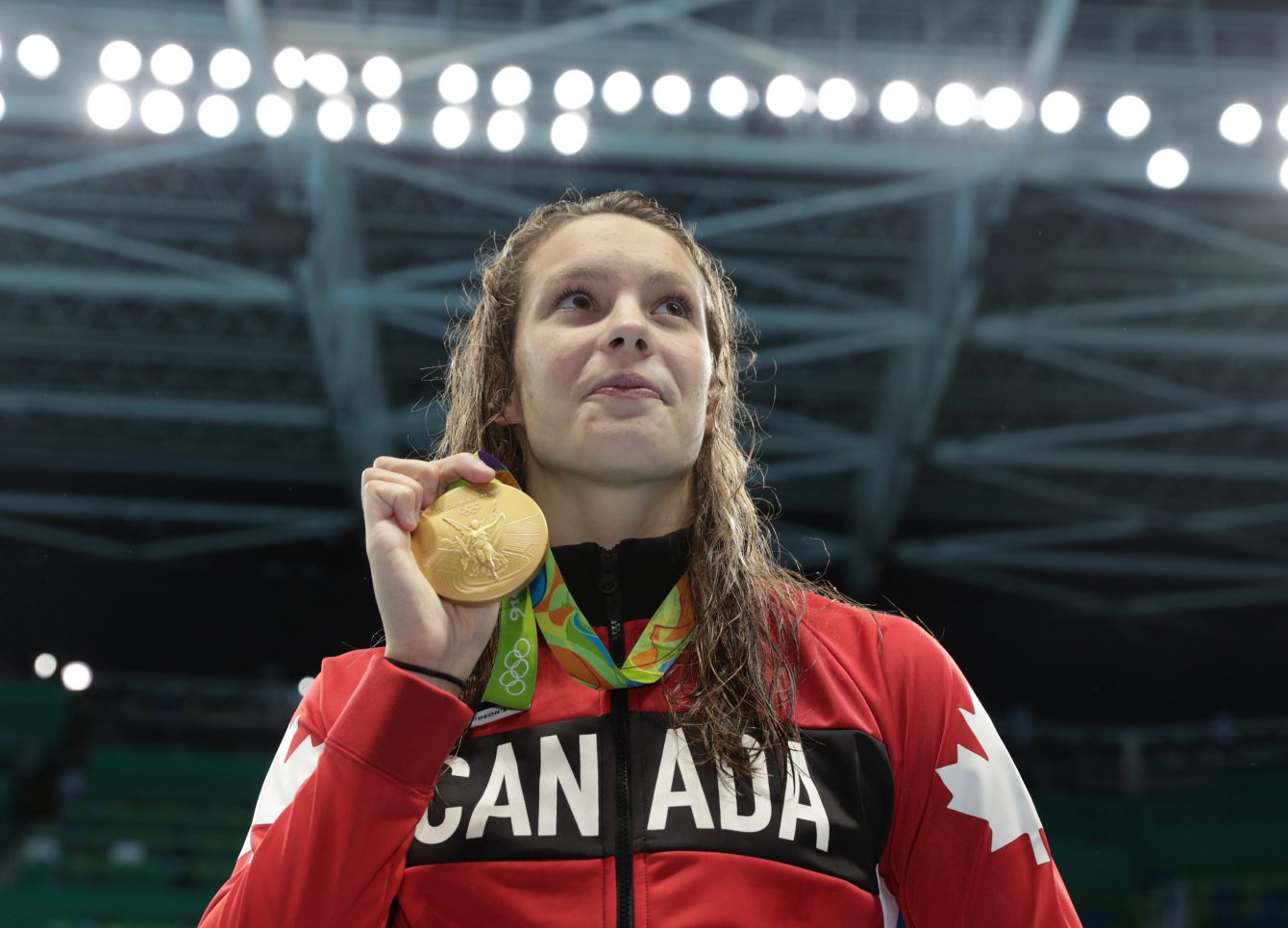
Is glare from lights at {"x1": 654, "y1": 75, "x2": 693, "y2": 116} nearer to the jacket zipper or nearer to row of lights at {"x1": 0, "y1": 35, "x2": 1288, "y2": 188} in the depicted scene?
row of lights at {"x1": 0, "y1": 35, "x2": 1288, "y2": 188}

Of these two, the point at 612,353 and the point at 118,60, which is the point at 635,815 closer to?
the point at 612,353

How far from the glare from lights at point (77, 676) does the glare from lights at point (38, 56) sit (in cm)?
648

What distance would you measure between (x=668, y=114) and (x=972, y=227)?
2.06 meters

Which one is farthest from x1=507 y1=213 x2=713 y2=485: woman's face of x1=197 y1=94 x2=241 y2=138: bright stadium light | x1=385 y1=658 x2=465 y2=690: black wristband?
x1=197 y1=94 x2=241 y2=138: bright stadium light

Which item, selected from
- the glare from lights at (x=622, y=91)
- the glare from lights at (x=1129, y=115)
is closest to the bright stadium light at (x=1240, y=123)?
the glare from lights at (x=1129, y=115)

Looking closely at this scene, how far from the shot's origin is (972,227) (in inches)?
337

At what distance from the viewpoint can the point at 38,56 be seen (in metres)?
7.52

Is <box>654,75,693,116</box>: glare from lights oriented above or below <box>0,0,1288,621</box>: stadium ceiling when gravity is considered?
above

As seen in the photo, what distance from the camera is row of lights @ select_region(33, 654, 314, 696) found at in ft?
40.1

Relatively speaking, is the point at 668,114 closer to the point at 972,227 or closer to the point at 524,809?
the point at 972,227

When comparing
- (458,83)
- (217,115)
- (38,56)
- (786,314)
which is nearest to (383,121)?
(458,83)

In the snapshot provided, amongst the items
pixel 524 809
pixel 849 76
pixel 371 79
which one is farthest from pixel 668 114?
pixel 524 809

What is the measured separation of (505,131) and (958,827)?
23.0 ft

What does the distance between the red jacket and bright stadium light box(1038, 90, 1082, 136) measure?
6.65m
